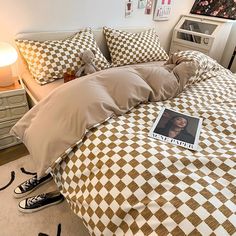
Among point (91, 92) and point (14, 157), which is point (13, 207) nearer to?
point (14, 157)

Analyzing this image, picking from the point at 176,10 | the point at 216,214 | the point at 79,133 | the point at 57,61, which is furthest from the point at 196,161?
the point at 176,10

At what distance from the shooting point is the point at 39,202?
134 centimetres

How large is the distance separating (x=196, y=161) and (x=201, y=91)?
0.77m

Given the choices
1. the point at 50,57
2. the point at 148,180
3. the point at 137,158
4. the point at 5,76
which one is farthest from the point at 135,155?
the point at 5,76

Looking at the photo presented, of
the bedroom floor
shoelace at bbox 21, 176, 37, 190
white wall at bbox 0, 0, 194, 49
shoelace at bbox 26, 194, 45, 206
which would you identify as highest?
white wall at bbox 0, 0, 194, 49

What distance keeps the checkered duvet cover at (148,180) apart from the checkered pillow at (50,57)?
32.0 inches

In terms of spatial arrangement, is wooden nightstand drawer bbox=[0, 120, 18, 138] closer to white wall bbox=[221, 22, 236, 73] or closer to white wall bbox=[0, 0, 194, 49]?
white wall bbox=[0, 0, 194, 49]

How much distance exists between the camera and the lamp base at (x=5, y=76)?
1581mm

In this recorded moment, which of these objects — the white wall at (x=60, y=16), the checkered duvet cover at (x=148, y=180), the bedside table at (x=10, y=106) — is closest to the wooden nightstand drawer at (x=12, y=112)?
the bedside table at (x=10, y=106)

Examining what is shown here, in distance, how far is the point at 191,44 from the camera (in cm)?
271

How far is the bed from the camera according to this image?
2.52 ft

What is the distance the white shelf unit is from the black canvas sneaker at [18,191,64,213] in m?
2.38

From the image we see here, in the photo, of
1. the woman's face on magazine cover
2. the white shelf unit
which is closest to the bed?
the woman's face on magazine cover

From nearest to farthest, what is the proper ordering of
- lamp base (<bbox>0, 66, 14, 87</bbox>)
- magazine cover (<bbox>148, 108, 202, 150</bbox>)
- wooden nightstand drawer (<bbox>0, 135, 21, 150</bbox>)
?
1. magazine cover (<bbox>148, 108, 202, 150</bbox>)
2. lamp base (<bbox>0, 66, 14, 87</bbox>)
3. wooden nightstand drawer (<bbox>0, 135, 21, 150</bbox>)
